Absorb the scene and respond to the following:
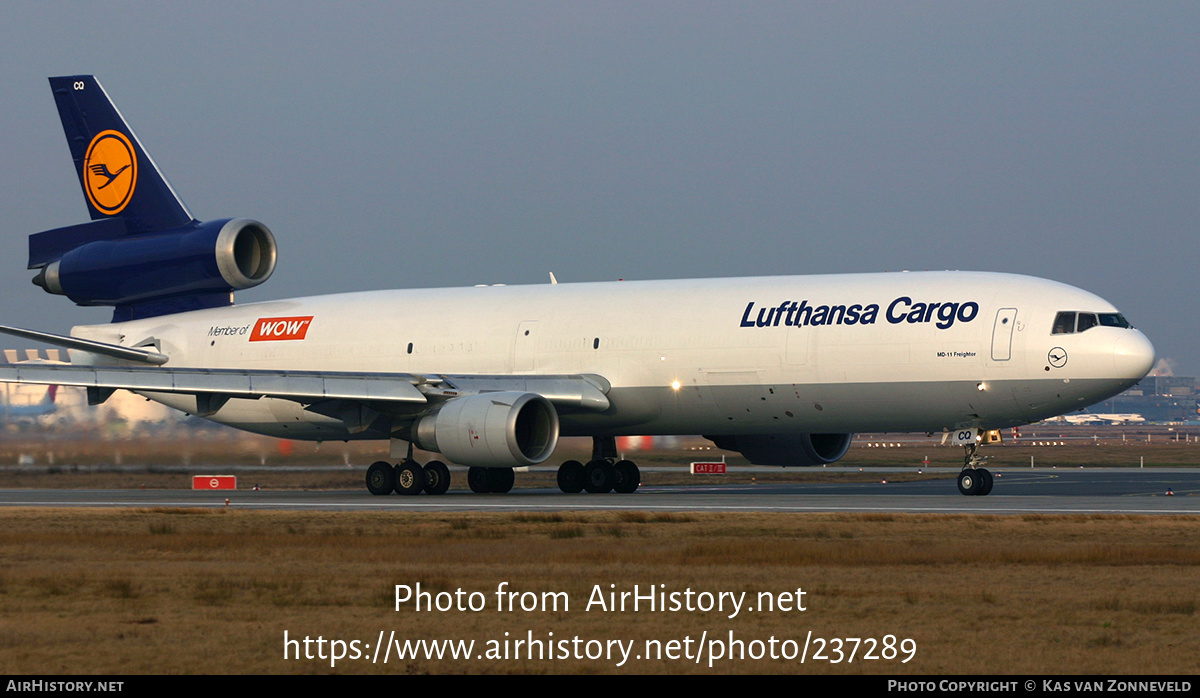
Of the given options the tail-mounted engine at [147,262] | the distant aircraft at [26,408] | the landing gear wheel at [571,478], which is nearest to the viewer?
the landing gear wheel at [571,478]

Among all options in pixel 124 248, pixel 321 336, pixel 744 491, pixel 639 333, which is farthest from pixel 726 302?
pixel 124 248

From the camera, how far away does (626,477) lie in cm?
3316

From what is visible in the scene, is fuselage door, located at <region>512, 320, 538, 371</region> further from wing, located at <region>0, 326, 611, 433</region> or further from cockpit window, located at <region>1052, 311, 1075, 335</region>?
cockpit window, located at <region>1052, 311, 1075, 335</region>

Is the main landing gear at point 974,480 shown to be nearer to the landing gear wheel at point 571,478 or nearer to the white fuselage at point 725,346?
the white fuselage at point 725,346

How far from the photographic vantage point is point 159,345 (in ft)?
118

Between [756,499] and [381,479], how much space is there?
27.8 feet

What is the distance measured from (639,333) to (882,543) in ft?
45.4

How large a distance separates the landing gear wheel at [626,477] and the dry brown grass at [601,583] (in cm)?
1080

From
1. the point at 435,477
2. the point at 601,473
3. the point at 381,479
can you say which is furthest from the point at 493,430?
the point at 601,473

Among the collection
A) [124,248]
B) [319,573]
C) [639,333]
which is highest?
[124,248]

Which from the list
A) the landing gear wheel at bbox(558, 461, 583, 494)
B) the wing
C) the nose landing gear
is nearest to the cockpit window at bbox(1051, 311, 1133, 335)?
the nose landing gear

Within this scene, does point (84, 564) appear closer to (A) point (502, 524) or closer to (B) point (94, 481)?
(A) point (502, 524)

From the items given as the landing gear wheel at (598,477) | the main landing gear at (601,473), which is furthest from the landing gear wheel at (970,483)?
the landing gear wheel at (598,477)

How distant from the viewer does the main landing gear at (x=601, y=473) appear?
33.1 m
